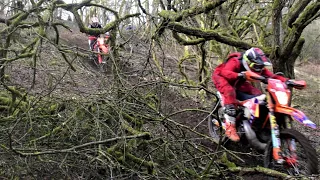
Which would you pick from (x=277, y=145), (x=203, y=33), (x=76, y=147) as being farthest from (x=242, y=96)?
(x=76, y=147)

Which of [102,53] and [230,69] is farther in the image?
[230,69]

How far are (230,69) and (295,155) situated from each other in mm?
1662

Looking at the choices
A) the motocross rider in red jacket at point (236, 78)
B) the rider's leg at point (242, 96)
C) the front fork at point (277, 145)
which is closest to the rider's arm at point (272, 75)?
the motocross rider in red jacket at point (236, 78)

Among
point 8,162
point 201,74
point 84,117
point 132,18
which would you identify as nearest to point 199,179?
point 84,117

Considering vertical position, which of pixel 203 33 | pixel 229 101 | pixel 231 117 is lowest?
pixel 231 117

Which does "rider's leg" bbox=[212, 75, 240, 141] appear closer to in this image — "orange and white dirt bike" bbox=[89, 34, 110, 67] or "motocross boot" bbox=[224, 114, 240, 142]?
"motocross boot" bbox=[224, 114, 240, 142]

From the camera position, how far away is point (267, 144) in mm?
5082

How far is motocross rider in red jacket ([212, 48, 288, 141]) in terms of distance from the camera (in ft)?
17.9

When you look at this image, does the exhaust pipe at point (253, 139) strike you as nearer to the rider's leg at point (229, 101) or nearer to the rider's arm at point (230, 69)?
the rider's leg at point (229, 101)

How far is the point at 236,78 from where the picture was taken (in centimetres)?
562

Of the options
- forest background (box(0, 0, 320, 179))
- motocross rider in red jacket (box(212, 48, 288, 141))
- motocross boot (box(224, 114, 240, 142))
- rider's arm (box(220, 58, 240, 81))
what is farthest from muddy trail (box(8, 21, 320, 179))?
rider's arm (box(220, 58, 240, 81))

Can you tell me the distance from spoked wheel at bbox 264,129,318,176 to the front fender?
0.16 m

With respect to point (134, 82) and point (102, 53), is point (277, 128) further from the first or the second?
point (134, 82)

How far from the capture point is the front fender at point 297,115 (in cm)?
451
